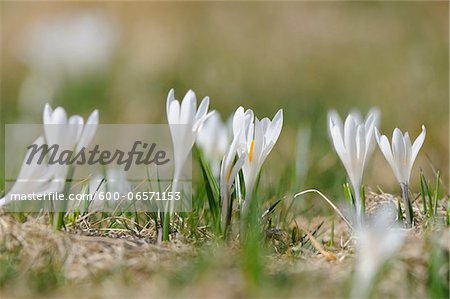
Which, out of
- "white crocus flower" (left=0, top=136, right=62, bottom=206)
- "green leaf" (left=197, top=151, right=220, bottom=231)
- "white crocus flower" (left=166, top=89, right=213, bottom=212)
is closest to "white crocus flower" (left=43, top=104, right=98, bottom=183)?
"white crocus flower" (left=0, top=136, right=62, bottom=206)

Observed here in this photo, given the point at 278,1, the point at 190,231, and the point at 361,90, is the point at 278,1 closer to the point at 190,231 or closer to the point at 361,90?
the point at 361,90

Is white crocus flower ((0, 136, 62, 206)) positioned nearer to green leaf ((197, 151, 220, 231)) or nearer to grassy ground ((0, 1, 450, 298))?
grassy ground ((0, 1, 450, 298))

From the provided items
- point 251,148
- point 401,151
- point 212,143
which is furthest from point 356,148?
point 212,143

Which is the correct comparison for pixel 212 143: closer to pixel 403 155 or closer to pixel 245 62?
pixel 403 155

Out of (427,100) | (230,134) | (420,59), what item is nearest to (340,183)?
(230,134)

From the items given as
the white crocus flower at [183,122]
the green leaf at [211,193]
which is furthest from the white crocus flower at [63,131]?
the green leaf at [211,193]
